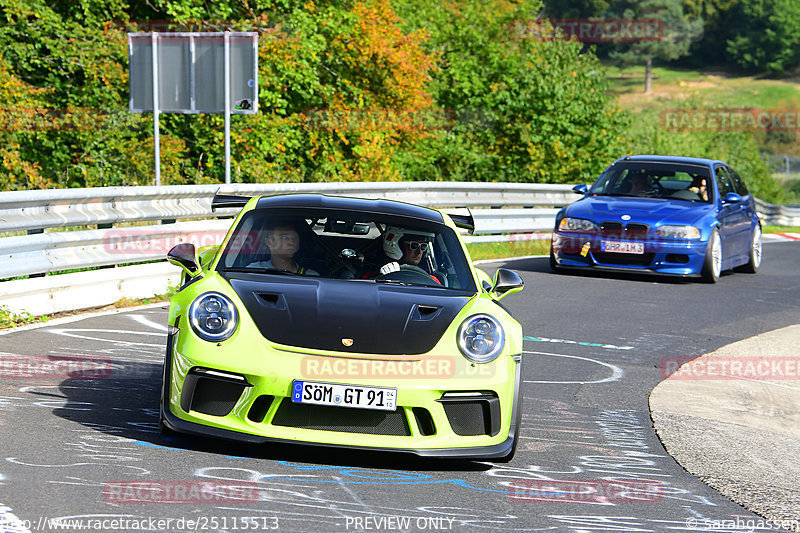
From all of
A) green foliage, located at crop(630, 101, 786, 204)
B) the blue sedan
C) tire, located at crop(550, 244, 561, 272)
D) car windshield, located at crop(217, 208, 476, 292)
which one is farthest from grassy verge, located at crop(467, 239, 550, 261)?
green foliage, located at crop(630, 101, 786, 204)

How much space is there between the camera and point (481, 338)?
5473 millimetres

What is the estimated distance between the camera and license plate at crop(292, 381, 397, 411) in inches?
199

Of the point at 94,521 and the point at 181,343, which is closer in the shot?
the point at 94,521

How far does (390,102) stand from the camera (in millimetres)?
27656

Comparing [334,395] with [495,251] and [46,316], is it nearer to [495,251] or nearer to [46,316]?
[46,316]

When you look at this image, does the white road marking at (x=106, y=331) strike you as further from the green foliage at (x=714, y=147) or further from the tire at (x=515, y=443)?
the green foliage at (x=714, y=147)

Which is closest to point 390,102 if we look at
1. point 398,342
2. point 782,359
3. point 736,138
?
point 782,359

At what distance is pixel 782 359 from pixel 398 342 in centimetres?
505

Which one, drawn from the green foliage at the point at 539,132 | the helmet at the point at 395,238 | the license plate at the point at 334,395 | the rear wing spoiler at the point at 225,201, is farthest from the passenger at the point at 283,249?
the green foliage at the point at 539,132

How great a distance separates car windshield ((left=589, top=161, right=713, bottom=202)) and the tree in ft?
372

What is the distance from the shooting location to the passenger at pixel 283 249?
6145 mm

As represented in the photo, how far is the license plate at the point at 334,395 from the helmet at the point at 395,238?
5.02ft

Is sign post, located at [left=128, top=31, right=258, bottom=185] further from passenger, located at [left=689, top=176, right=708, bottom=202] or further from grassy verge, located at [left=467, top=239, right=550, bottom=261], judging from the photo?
passenger, located at [left=689, top=176, right=708, bottom=202]

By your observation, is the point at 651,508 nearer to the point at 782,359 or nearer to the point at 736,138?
the point at 782,359
